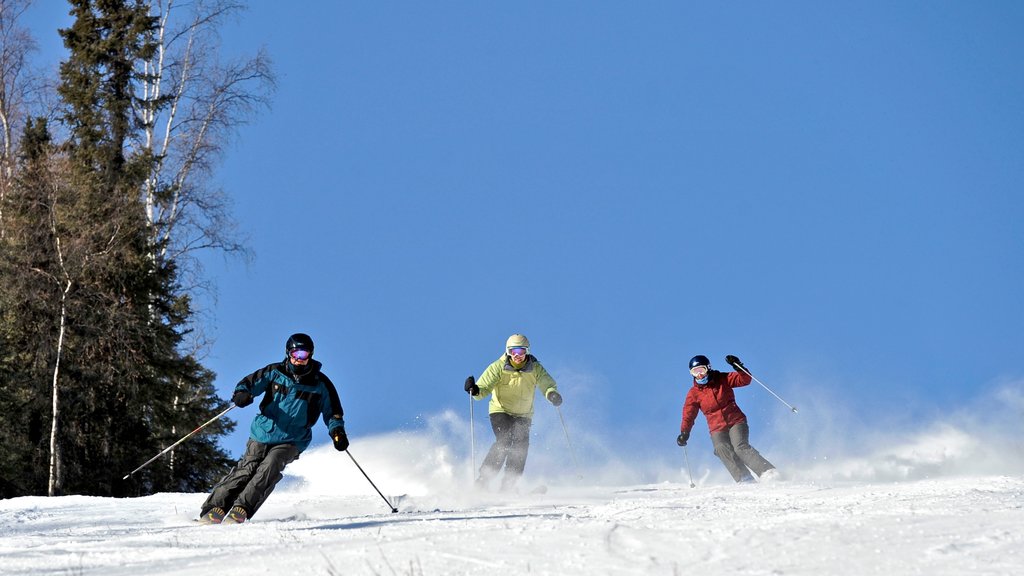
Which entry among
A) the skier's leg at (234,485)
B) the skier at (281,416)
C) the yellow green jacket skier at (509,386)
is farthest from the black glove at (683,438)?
the skier's leg at (234,485)

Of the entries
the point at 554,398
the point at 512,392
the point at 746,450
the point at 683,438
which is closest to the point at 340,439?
the point at 512,392

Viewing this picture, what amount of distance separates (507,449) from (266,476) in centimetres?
400

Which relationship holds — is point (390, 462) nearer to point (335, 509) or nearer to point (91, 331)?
point (335, 509)

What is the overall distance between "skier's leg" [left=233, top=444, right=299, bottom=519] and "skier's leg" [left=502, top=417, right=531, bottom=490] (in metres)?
3.64

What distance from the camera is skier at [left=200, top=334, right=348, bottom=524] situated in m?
7.52

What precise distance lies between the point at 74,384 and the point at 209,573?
1707 cm

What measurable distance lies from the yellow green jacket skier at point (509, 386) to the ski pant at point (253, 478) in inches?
151

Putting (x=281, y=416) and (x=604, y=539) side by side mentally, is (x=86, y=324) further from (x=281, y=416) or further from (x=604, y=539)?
(x=604, y=539)

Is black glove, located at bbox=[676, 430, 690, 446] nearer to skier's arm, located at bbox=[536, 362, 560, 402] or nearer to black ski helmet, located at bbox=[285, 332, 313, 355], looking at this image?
skier's arm, located at bbox=[536, 362, 560, 402]

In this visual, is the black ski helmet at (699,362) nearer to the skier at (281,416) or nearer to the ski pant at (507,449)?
the ski pant at (507,449)

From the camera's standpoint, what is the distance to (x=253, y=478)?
24.4ft

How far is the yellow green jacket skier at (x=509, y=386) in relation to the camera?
443 inches

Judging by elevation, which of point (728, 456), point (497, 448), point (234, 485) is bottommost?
point (234, 485)

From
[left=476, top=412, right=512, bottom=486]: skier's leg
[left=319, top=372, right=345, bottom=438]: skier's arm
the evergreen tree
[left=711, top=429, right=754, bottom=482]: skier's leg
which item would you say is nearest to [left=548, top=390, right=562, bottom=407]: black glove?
[left=476, top=412, right=512, bottom=486]: skier's leg
